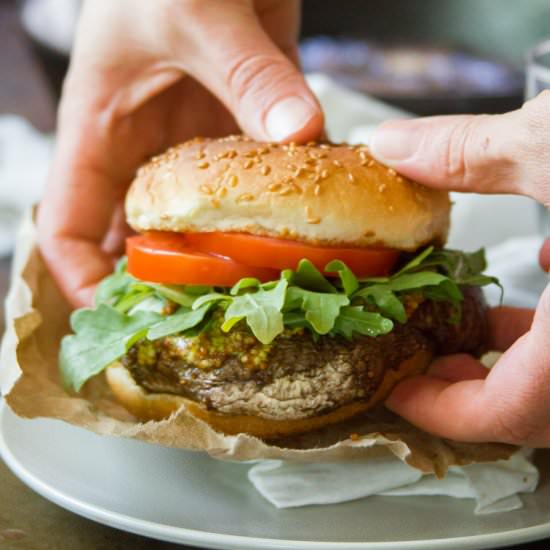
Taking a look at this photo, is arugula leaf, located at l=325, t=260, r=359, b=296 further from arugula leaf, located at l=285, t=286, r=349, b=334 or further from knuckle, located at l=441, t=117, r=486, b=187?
knuckle, located at l=441, t=117, r=486, b=187

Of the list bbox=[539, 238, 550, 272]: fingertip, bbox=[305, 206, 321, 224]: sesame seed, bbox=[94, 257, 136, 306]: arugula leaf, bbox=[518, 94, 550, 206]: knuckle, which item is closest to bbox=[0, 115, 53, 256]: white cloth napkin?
bbox=[94, 257, 136, 306]: arugula leaf

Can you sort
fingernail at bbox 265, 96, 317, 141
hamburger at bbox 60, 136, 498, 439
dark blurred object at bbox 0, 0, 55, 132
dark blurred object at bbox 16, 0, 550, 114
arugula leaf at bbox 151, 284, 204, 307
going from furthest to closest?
dark blurred object at bbox 16, 0, 550, 114
dark blurred object at bbox 0, 0, 55, 132
fingernail at bbox 265, 96, 317, 141
arugula leaf at bbox 151, 284, 204, 307
hamburger at bbox 60, 136, 498, 439

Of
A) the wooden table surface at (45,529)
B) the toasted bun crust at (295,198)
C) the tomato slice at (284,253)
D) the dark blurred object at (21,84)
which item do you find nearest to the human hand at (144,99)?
the toasted bun crust at (295,198)

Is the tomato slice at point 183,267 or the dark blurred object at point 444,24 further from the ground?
the tomato slice at point 183,267

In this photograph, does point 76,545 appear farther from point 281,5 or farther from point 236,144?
point 281,5

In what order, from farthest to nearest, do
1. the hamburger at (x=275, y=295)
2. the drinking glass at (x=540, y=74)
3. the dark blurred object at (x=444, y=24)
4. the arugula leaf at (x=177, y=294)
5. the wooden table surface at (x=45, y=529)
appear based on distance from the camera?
the dark blurred object at (x=444, y=24) → the drinking glass at (x=540, y=74) → the arugula leaf at (x=177, y=294) → the hamburger at (x=275, y=295) → the wooden table surface at (x=45, y=529)

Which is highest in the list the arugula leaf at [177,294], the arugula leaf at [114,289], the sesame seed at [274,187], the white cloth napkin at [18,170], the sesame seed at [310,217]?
the sesame seed at [274,187]

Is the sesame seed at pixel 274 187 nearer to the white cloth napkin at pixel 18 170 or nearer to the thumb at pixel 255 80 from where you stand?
the thumb at pixel 255 80

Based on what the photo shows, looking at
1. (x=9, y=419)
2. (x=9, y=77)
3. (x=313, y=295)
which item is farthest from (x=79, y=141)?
(x=9, y=77)
